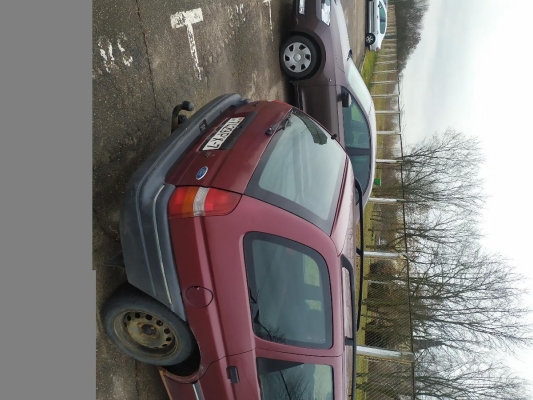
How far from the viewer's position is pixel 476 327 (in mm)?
11070

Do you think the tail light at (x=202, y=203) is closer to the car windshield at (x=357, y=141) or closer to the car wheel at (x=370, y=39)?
the car windshield at (x=357, y=141)

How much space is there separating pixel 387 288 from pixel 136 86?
8.75 m

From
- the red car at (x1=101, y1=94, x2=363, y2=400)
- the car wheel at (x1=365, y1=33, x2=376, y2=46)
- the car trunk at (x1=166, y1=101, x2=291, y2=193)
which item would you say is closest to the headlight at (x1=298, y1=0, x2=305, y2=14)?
the car trunk at (x1=166, y1=101, x2=291, y2=193)

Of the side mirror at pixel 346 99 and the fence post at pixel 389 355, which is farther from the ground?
the side mirror at pixel 346 99

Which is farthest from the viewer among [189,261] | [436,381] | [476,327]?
[476,327]

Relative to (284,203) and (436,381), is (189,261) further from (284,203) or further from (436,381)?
(436,381)

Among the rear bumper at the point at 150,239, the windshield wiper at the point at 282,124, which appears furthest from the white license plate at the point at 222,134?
the rear bumper at the point at 150,239

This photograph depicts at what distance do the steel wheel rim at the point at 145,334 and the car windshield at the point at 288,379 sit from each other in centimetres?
66

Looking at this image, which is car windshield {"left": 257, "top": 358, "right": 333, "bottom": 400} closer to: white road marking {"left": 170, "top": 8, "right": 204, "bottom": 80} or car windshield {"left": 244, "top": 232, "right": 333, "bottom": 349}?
car windshield {"left": 244, "top": 232, "right": 333, "bottom": 349}

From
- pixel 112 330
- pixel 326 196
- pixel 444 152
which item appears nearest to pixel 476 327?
pixel 444 152

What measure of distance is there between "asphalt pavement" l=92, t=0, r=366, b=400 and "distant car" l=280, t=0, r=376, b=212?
1.30m

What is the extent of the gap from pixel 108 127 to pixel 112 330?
1649 mm

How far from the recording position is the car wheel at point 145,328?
2.83 m

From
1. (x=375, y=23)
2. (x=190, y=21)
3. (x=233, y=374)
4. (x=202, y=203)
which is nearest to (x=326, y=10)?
(x=190, y=21)
